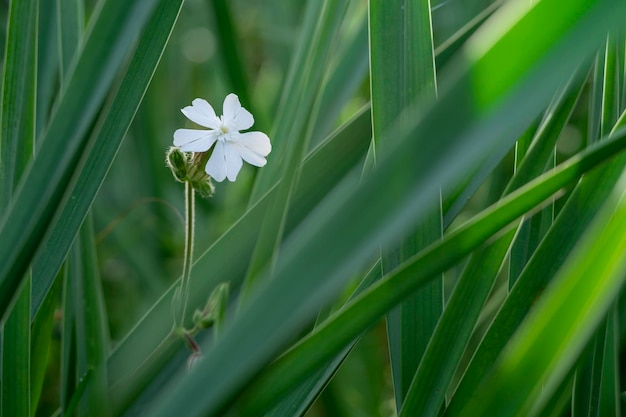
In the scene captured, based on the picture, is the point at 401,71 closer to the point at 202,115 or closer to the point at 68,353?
the point at 202,115

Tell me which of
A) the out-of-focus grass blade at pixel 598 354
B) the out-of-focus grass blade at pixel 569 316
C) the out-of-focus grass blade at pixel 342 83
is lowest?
the out-of-focus grass blade at pixel 569 316

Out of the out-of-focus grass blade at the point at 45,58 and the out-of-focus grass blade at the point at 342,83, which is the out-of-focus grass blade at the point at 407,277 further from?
the out-of-focus grass blade at the point at 45,58

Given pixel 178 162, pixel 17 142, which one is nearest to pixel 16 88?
pixel 17 142

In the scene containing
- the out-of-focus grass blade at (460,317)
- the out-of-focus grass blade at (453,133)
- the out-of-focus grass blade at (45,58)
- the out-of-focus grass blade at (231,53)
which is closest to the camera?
the out-of-focus grass blade at (453,133)

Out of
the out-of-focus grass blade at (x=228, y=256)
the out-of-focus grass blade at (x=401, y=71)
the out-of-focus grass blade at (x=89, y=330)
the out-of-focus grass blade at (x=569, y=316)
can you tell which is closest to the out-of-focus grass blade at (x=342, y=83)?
the out-of-focus grass blade at (x=228, y=256)

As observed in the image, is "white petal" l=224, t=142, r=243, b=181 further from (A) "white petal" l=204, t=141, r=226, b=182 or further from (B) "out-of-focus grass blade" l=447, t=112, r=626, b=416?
(B) "out-of-focus grass blade" l=447, t=112, r=626, b=416

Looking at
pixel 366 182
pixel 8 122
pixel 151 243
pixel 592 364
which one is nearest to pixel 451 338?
pixel 592 364

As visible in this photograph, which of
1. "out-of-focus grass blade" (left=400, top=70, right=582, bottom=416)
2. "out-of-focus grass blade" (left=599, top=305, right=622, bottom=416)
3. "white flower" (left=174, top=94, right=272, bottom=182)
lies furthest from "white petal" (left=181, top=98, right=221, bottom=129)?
"out-of-focus grass blade" (left=599, top=305, right=622, bottom=416)

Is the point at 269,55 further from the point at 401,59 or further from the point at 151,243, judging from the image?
the point at 401,59
